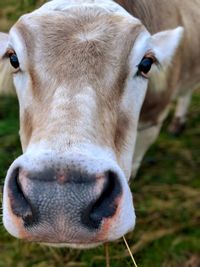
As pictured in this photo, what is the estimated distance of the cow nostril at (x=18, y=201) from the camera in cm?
210

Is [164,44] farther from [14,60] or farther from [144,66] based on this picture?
[14,60]

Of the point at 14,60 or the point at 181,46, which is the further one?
the point at 181,46

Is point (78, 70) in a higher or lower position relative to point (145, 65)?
higher

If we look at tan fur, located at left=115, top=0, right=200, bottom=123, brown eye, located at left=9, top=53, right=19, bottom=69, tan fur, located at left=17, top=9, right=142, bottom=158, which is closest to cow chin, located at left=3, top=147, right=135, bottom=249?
tan fur, located at left=17, top=9, right=142, bottom=158

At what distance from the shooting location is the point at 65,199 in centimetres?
203

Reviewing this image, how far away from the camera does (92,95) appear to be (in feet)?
7.53

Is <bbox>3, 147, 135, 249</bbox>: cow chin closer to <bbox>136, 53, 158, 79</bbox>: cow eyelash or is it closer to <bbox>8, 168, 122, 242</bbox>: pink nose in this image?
<bbox>8, 168, 122, 242</bbox>: pink nose

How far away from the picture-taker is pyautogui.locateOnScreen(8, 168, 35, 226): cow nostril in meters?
2.10

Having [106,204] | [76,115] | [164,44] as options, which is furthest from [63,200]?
[164,44]

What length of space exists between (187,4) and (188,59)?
0.36 m

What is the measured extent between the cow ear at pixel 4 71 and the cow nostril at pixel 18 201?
0.79 m

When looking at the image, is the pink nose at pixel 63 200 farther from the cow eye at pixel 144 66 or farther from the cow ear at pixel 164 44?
the cow ear at pixel 164 44

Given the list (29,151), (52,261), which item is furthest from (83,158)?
(52,261)

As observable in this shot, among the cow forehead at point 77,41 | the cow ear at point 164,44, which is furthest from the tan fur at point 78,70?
the cow ear at point 164,44
